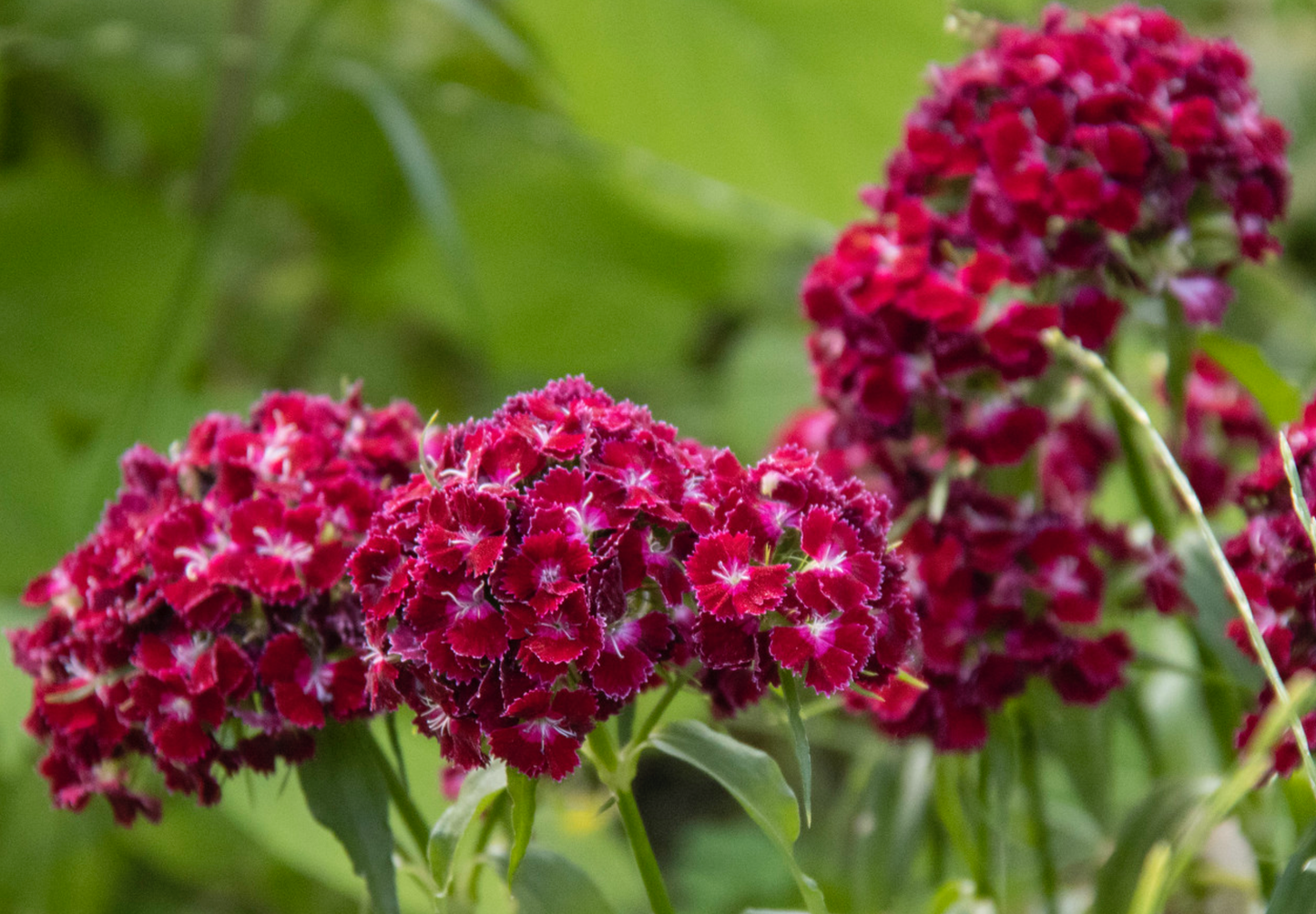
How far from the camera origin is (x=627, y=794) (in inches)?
20.6

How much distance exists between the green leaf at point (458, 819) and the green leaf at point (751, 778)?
2.7 inches

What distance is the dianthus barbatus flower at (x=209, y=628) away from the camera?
532 mm

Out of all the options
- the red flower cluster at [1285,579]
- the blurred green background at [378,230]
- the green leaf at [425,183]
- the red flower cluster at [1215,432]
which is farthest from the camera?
the blurred green background at [378,230]

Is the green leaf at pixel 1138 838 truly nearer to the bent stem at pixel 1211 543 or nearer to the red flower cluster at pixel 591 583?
the bent stem at pixel 1211 543

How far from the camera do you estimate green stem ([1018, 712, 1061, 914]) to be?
0.71 metres

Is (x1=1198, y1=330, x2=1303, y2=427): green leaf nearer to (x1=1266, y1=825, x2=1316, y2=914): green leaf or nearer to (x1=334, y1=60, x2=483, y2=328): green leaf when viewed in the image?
(x1=1266, y1=825, x2=1316, y2=914): green leaf

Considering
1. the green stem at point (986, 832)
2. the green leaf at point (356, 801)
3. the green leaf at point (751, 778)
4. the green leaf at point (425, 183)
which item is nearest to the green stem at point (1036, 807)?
the green stem at point (986, 832)

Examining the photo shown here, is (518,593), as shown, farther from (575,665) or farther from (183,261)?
(183,261)

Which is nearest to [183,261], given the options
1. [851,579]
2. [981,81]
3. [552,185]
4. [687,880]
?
[552,185]

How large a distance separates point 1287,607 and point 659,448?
11.7 inches

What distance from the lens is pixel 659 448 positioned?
1.68 ft

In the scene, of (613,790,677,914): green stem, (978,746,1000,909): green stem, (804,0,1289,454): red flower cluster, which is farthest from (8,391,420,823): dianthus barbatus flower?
(978,746,1000,909): green stem

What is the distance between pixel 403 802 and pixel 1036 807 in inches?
14.6

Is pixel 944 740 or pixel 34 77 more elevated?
pixel 34 77
